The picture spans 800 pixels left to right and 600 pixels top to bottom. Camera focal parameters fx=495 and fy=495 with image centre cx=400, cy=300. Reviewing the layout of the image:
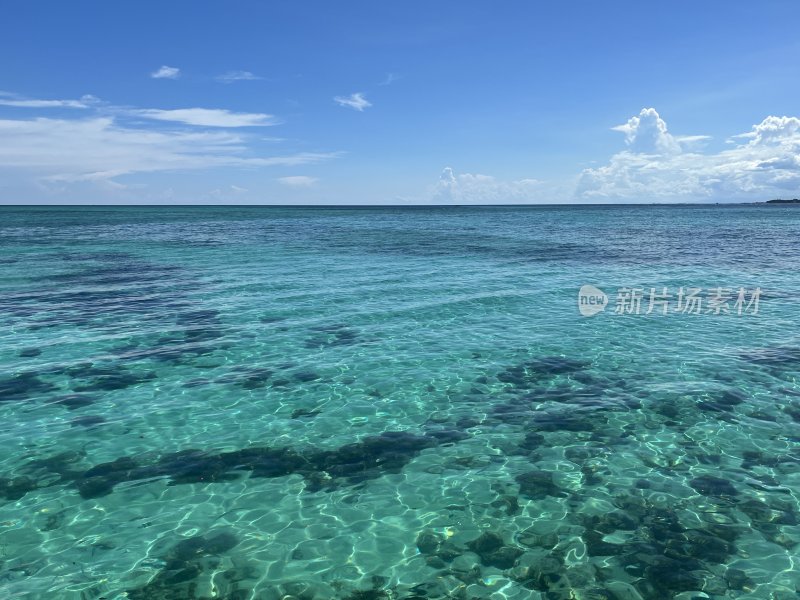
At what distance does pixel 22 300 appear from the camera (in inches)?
1045

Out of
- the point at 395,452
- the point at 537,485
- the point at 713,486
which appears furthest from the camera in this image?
the point at 395,452

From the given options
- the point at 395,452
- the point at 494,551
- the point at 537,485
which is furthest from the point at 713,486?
the point at 395,452

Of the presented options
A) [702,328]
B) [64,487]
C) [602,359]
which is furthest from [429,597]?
[702,328]

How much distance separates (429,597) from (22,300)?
93.3 feet

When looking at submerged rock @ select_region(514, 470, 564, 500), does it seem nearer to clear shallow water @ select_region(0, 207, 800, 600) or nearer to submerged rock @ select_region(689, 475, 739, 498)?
clear shallow water @ select_region(0, 207, 800, 600)

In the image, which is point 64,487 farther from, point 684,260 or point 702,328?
point 684,260

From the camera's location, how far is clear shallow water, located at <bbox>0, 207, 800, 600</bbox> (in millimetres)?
8086

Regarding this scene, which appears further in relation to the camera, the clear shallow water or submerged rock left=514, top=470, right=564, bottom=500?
submerged rock left=514, top=470, right=564, bottom=500

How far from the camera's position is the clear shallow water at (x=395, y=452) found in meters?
8.09

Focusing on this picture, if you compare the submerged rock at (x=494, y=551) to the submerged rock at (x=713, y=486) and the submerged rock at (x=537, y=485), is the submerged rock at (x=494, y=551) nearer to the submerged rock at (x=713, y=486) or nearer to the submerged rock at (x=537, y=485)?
the submerged rock at (x=537, y=485)

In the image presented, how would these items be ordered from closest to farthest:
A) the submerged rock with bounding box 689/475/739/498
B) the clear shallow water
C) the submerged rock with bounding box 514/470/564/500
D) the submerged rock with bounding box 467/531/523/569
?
1. the clear shallow water
2. the submerged rock with bounding box 467/531/523/569
3. the submerged rock with bounding box 689/475/739/498
4. the submerged rock with bounding box 514/470/564/500

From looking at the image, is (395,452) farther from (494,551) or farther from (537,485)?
(494,551)

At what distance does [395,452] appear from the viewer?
11.7 m

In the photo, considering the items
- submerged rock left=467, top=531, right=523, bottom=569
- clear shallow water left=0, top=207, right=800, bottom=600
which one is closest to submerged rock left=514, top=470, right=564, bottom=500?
clear shallow water left=0, top=207, right=800, bottom=600
